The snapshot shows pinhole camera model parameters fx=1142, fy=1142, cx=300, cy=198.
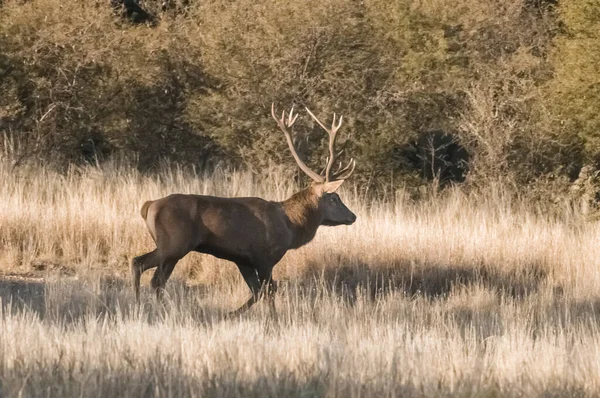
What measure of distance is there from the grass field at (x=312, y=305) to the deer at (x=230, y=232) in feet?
1.12

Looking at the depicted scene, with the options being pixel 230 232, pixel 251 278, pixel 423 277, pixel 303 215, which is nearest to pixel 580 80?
pixel 423 277

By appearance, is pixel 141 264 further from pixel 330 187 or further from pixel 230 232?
pixel 330 187

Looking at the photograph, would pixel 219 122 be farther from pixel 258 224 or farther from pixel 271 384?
pixel 271 384

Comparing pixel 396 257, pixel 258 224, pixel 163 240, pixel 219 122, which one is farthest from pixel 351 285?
pixel 219 122

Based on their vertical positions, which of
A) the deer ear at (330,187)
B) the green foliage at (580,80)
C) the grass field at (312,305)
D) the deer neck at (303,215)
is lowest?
the grass field at (312,305)

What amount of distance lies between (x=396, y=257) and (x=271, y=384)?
276 inches

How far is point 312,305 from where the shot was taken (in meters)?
11.2

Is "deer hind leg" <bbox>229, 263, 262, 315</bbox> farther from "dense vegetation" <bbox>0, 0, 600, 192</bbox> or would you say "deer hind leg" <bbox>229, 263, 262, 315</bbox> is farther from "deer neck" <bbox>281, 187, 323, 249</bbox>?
"dense vegetation" <bbox>0, 0, 600, 192</bbox>

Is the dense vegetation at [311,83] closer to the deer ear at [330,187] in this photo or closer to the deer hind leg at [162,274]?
the deer ear at [330,187]

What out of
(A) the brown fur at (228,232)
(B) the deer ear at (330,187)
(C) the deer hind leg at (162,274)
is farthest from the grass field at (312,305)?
(B) the deer ear at (330,187)

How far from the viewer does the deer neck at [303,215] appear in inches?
472

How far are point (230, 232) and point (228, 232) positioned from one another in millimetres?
21

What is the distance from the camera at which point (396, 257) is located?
45.0ft

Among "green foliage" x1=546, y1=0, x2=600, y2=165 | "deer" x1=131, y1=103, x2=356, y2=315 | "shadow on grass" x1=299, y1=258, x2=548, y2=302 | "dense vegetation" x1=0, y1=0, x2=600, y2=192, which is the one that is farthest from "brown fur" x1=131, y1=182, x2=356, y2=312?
"green foliage" x1=546, y1=0, x2=600, y2=165
